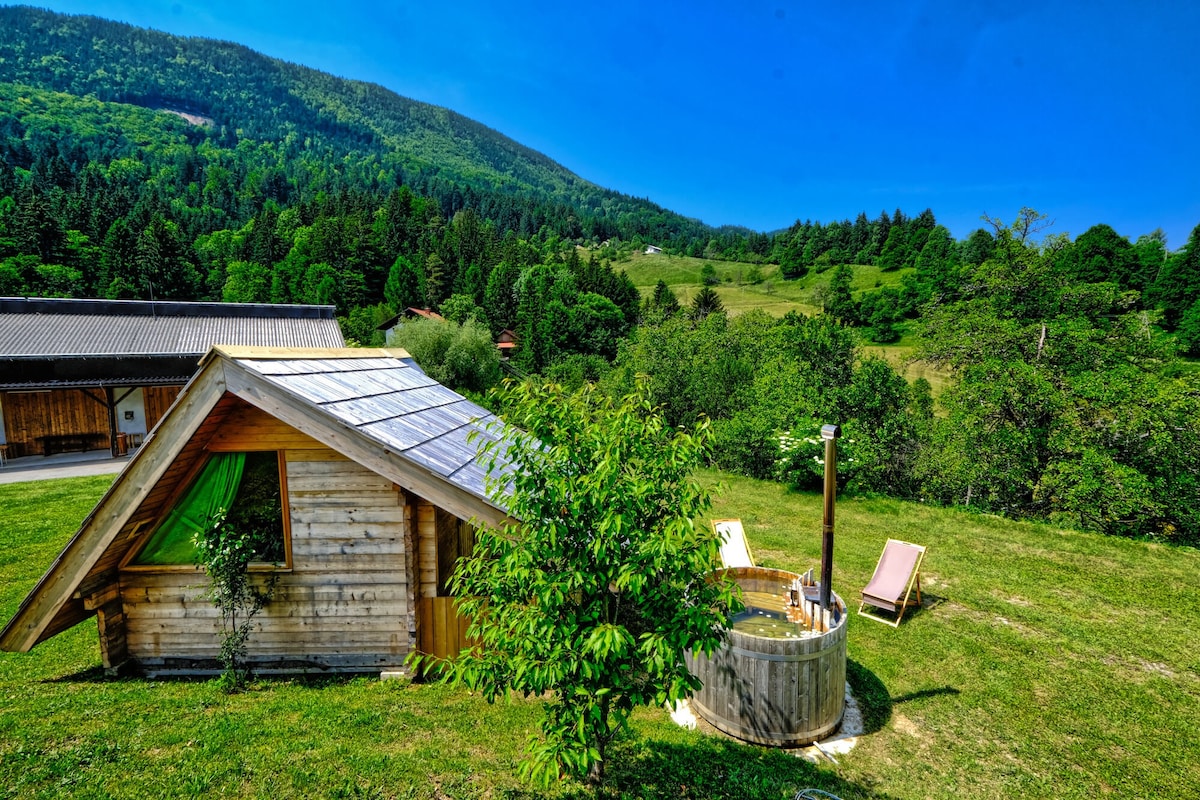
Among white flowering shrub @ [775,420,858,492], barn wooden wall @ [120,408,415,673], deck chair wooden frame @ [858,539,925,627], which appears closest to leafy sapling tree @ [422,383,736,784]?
barn wooden wall @ [120,408,415,673]

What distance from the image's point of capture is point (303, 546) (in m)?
6.35

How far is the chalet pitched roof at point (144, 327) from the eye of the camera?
809 inches

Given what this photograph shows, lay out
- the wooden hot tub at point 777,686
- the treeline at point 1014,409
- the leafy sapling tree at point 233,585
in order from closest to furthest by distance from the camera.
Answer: the wooden hot tub at point 777,686, the leafy sapling tree at point 233,585, the treeline at point 1014,409

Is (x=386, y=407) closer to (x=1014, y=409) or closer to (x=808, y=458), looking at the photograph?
(x=808, y=458)

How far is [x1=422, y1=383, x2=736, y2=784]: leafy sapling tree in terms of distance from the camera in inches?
138

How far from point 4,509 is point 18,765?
13748 millimetres

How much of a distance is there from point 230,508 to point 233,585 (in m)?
0.90

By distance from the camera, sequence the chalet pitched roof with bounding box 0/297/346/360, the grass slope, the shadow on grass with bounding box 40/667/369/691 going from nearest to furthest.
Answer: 1. the shadow on grass with bounding box 40/667/369/691
2. the chalet pitched roof with bounding box 0/297/346/360
3. the grass slope

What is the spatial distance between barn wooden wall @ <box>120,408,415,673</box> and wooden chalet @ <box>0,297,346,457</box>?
53.3ft

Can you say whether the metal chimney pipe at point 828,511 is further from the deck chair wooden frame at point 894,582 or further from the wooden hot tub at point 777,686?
the deck chair wooden frame at point 894,582

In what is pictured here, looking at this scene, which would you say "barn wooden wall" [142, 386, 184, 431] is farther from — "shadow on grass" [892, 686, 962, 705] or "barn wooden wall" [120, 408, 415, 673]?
"shadow on grass" [892, 686, 962, 705]

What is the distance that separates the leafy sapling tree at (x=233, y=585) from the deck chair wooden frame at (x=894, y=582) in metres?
8.99

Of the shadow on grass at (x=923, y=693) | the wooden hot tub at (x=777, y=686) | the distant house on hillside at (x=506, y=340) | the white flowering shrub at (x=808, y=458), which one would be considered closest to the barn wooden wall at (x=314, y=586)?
the wooden hot tub at (x=777, y=686)

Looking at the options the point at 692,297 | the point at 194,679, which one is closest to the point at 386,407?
the point at 194,679
